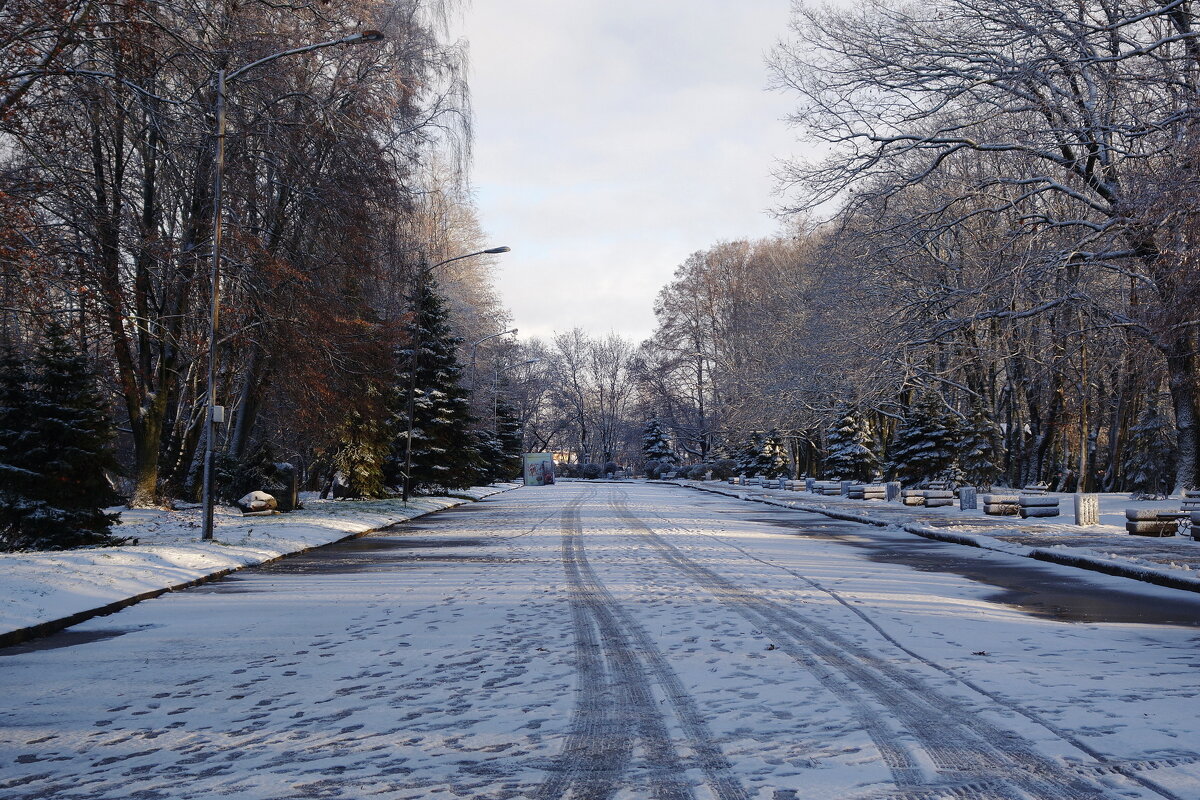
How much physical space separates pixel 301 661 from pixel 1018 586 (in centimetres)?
835

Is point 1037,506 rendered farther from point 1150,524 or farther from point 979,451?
point 979,451

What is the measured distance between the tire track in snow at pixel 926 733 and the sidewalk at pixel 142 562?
258 inches

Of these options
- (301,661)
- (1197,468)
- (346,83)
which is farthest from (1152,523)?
(346,83)

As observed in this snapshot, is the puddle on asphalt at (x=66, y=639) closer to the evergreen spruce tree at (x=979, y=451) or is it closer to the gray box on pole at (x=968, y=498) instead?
the gray box on pole at (x=968, y=498)

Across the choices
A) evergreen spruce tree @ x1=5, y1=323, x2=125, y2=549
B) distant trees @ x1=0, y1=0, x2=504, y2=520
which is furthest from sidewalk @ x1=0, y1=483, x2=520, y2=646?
distant trees @ x1=0, y1=0, x2=504, y2=520

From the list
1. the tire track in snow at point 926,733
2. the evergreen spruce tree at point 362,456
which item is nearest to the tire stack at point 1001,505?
the tire track in snow at point 926,733

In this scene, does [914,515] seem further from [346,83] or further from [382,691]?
[382,691]

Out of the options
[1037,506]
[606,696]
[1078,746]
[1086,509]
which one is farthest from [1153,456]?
[606,696]

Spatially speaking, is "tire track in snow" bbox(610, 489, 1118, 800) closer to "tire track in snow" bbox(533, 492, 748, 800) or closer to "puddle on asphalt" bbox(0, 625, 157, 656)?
"tire track in snow" bbox(533, 492, 748, 800)

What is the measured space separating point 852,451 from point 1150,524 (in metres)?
35.8

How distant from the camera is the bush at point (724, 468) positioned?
2884 inches

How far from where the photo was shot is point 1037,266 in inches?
798

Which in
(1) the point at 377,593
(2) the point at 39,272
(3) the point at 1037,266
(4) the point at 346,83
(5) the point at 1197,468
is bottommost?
(1) the point at 377,593

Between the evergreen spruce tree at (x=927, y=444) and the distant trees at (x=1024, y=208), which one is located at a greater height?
the distant trees at (x=1024, y=208)
